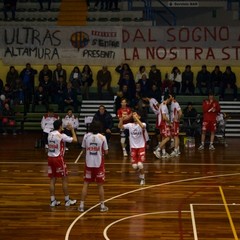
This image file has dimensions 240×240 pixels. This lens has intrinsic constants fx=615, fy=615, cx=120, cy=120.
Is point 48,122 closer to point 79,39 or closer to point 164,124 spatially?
point 164,124

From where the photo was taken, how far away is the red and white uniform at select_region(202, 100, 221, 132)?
1948 cm

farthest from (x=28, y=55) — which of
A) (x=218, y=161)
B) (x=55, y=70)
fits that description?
(x=218, y=161)

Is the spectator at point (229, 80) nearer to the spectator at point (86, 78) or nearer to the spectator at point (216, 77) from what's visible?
the spectator at point (216, 77)

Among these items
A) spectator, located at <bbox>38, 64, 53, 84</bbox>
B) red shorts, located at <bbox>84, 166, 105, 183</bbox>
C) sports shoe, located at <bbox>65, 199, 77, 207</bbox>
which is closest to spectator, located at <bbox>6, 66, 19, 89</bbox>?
spectator, located at <bbox>38, 64, 53, 84</bbox>

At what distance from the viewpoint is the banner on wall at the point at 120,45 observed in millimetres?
25578

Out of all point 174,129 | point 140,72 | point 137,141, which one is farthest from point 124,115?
point 140,72

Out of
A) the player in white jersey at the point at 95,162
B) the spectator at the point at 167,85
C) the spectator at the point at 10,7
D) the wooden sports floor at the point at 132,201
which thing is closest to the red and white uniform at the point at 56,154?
the player in white jersey at the point at 95,162

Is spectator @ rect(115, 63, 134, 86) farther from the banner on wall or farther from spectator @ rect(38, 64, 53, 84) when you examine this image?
spectator @ rect(38, 64, 53, 84)

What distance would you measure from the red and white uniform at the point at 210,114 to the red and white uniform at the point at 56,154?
8317 mm

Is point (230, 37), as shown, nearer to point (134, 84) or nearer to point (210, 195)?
point (134, 84)

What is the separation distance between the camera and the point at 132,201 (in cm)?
1270

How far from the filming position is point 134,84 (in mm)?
23125

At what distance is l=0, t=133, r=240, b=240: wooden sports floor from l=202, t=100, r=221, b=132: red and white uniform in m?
1.27

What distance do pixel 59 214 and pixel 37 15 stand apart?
56.3 ft
